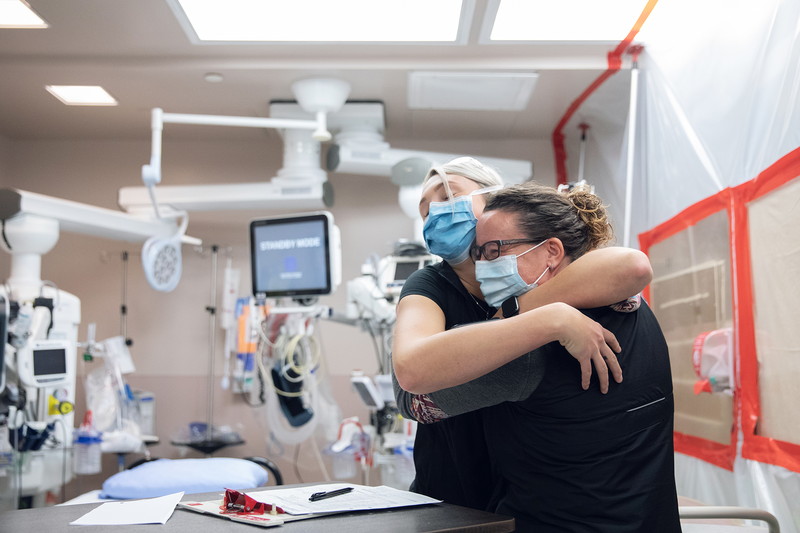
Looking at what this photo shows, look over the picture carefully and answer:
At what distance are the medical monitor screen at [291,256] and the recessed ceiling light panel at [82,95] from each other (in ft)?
5.50

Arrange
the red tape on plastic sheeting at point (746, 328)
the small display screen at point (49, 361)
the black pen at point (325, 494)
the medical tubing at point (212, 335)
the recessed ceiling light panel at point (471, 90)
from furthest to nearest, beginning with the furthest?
the medical tubing at point (212, 335)
the recessed ceiling light panel at point (471, 90)
the small display screen at point (49, 361)
the red tape on plastic sheeting at point (746, 328)
the black pen at point (325, 494)

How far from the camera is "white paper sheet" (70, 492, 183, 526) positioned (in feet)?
4.06

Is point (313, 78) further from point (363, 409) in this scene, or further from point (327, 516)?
point (327, 516)

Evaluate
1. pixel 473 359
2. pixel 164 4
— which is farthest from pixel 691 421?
pixel 164 4

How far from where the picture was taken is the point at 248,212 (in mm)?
5918

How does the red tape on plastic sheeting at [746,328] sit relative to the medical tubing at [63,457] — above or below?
above

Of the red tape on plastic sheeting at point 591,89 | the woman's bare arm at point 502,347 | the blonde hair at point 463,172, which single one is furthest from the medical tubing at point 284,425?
the woman's bare arm at point 502,347

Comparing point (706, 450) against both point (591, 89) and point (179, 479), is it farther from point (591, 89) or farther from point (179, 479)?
point (591, 89)

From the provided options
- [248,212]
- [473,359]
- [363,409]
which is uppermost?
[248,212]

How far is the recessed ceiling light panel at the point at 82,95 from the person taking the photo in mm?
4848

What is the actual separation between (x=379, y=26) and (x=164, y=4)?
1069 mm

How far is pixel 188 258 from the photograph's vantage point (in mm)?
5883

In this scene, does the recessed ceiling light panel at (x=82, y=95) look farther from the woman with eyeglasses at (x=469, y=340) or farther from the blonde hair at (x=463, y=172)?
the woman with eyeglasses at (x=469, y=340)

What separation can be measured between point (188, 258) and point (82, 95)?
1450 mm
